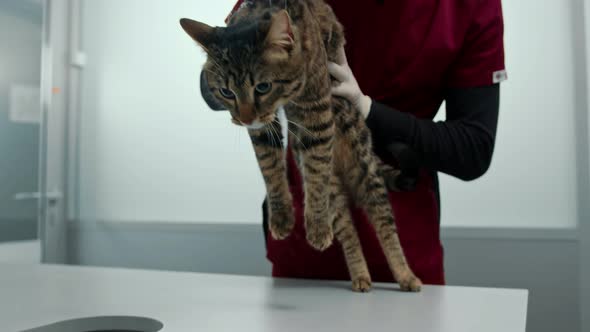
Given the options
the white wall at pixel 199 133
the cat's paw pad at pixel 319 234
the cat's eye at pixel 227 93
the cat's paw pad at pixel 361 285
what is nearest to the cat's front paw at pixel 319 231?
the cat's paw pad at pixel 319 234

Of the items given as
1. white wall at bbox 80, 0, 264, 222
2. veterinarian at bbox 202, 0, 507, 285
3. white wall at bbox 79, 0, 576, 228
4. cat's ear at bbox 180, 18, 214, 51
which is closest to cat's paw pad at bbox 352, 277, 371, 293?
veterinarian at bbox 202, 0, 507, 285

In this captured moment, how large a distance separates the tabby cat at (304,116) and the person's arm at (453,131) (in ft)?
0.15

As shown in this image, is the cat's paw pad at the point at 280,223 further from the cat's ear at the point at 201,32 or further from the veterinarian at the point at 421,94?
the cat's ear at the point at 201,32

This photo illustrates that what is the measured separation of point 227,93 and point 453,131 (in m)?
0.48

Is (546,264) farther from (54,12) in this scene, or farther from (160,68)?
(54,12)

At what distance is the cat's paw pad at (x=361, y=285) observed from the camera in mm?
938

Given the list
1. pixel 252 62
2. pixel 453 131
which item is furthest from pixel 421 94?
pixel 252 62

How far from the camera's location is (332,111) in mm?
882

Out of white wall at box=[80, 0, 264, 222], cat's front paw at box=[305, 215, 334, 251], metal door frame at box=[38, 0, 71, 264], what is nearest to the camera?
cat's front paw at box=[305, 215, 334, 251]

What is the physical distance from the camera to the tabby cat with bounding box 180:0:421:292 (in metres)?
0.73

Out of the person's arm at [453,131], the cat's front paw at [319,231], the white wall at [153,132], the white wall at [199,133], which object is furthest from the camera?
the white wall at [153,132]

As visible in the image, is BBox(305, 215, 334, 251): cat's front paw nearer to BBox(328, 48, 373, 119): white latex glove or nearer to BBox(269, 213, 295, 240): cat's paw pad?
BBox(269, 213, 295, 240): cat's paw pad

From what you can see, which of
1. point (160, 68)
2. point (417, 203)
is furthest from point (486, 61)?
point (160, 68)

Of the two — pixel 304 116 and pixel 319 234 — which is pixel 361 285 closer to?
pixel 319 234
